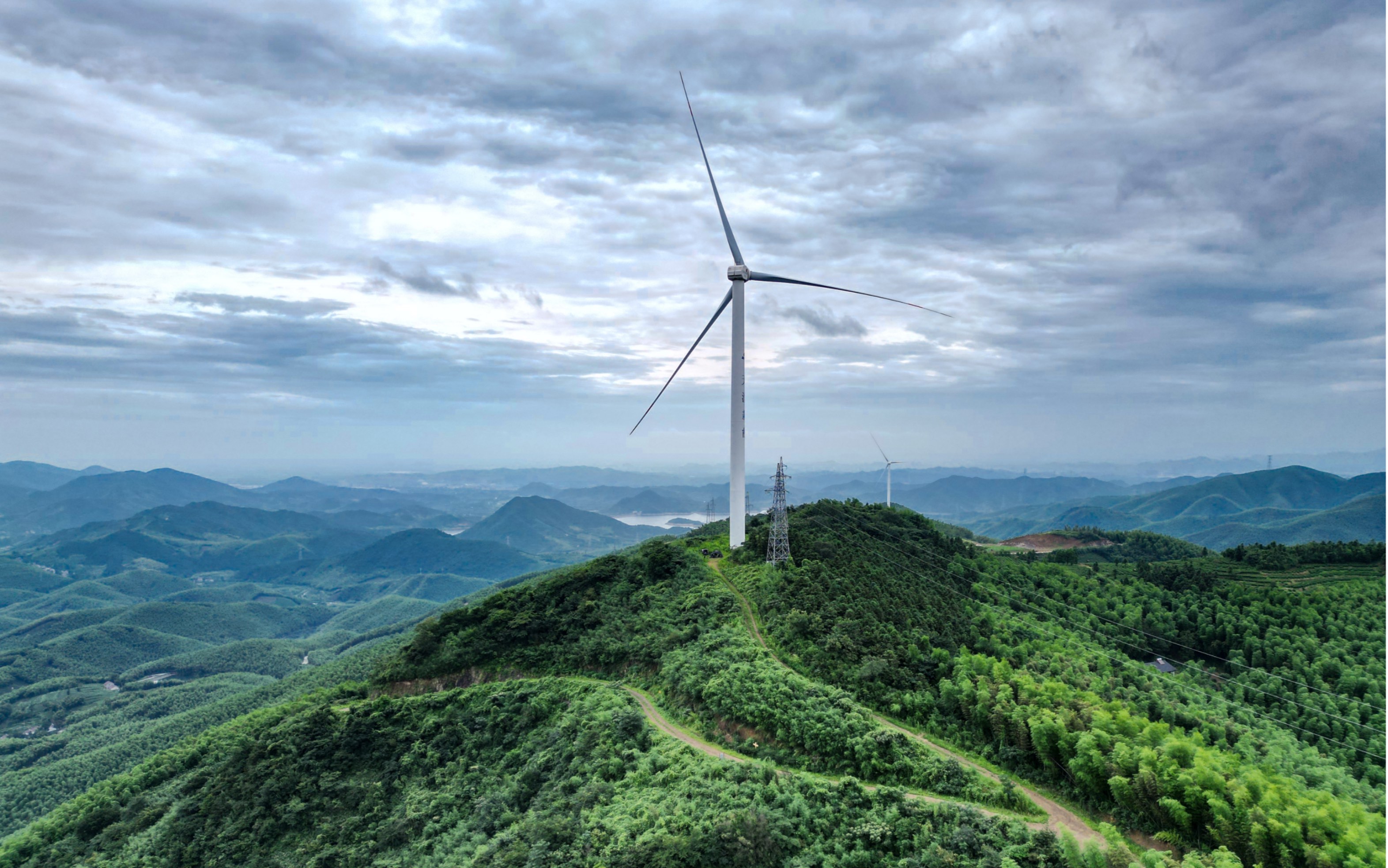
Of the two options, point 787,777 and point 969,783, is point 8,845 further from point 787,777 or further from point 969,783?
point 969,783

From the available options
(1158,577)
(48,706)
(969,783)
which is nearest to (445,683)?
(969,783)

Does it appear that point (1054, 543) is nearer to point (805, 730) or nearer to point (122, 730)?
point (805, 730)

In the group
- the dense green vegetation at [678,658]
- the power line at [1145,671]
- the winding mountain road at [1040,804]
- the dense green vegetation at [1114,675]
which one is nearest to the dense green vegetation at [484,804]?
the dense green vegetation at [678,658]

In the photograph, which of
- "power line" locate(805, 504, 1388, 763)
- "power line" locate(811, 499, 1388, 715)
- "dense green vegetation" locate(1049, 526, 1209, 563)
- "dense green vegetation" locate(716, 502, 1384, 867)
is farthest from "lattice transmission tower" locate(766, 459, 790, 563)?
"dense green vegetation" locate(1049, 526, 1209, 563)

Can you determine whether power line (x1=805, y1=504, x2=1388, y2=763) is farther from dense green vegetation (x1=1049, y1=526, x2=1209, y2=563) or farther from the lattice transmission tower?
dense green vegetation (x1=1049, y1=526, x2=1209, y2=563)

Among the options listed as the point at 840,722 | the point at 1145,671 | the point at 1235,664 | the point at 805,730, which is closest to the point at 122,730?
the point at 805,730

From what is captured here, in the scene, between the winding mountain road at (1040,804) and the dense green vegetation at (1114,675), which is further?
the winding mountain road at (1040,804)

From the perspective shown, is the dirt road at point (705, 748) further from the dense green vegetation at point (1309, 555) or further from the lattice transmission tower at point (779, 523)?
the dense green vegetation at point (1309, 555)
